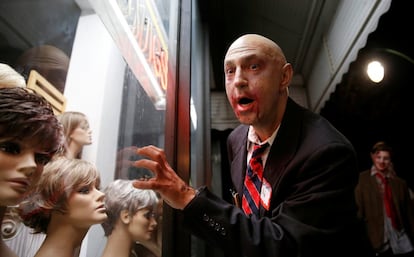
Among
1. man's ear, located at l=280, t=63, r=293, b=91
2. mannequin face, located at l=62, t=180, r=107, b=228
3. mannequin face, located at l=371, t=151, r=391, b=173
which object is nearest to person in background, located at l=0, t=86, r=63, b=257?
mannequin face, located at l=62, t=180, r=107, b=228

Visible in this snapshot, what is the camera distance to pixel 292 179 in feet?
2.68

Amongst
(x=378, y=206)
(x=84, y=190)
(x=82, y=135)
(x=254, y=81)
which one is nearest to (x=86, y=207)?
(x=84, y=190)

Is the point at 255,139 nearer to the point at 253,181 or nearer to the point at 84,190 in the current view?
the point at 253,181

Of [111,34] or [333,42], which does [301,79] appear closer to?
[333,42]

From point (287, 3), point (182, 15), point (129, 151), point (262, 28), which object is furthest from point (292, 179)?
point (262, 28)

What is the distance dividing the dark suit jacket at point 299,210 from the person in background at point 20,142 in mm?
379

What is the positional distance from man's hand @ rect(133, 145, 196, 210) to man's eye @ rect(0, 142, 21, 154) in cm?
29

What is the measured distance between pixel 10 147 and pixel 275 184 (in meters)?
0.65

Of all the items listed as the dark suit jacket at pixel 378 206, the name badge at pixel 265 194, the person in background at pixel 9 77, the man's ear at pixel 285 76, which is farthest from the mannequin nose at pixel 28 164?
the dark suit jacket at pixel 378 206

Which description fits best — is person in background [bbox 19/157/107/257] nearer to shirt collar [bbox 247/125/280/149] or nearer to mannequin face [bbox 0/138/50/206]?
mannequin face [bbox 0/138/50/206]

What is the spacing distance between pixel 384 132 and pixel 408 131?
30 cm

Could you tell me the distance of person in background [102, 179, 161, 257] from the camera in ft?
2.33

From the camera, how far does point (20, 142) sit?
0.43m

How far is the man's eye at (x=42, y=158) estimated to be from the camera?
0.47 m
